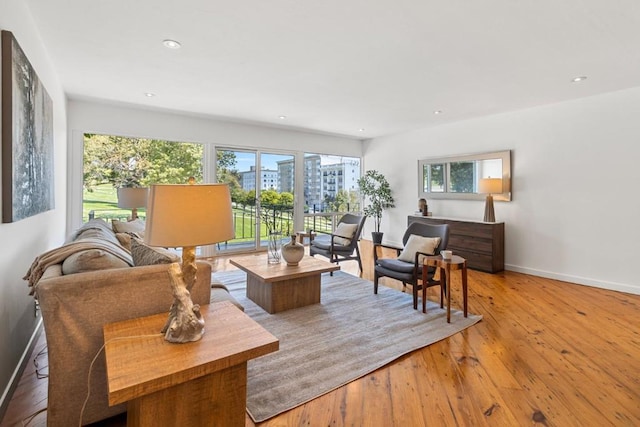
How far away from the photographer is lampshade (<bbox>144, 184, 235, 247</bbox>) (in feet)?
4.08

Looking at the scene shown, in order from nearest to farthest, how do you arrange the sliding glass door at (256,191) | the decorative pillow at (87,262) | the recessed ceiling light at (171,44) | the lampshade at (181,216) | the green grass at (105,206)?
the lampshade at (181,216) < the decorative pillow at (87,262) < the recessed ceiling light at (171,44) < the green grass at (105,206) < the sliding glass door at (256,191)

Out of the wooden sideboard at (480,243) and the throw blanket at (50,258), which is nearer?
the throw blanket at (50,258)

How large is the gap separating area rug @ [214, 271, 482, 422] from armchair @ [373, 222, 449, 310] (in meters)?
0.27

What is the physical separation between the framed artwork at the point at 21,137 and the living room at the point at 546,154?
36 cm

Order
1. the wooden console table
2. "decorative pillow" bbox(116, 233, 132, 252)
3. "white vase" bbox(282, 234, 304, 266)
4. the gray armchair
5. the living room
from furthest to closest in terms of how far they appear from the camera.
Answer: the gray armchair, the living room, "white vase" bbox(282, 234, 304, 266), "decorative pillow" bbox(116, 233, 132, 252), the wooden console table

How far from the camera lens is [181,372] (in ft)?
A: 3.63

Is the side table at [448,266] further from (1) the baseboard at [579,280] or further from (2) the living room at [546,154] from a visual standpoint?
(1) the baseboard at [579,280]

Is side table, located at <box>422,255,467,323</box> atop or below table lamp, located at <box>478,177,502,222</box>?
below

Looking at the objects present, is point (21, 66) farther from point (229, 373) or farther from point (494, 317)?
point (494, 317)

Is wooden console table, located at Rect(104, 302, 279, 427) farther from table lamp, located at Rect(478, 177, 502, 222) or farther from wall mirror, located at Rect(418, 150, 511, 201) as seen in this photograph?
wall mirror, located at Rect(418, 150, 511, 201)

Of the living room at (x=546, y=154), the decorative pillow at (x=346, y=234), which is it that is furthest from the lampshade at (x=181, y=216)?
the decorative pillow at (x=346, y=234)

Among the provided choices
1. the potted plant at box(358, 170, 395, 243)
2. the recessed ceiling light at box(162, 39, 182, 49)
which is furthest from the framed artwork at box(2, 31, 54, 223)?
the potted plant at box(358, 170, 395, 243)

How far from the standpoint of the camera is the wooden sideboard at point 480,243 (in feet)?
15.1

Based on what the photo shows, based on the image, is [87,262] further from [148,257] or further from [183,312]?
[183,312]
